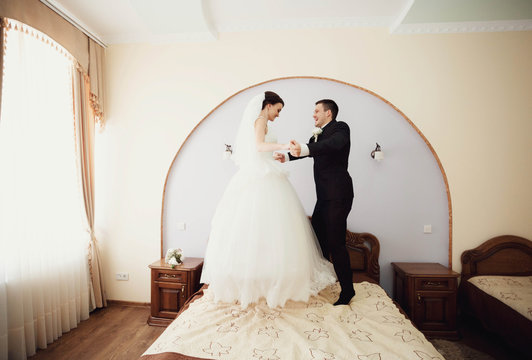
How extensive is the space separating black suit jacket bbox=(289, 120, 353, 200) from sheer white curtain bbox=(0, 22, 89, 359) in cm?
263

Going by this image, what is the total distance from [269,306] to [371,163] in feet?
6.62

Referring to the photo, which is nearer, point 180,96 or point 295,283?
point 295,283

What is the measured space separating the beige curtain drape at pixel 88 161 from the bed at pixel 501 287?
418 centimetres

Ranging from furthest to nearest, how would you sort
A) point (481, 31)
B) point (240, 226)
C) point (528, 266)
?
point (481, 31) → point (528, 266) → point (240, 226)

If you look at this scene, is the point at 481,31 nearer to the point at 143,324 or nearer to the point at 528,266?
the point at 528,266

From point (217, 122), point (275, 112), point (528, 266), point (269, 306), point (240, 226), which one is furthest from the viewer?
point (217, 122)

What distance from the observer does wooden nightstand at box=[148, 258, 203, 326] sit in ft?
9.16

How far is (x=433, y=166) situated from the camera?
3021 millimetres

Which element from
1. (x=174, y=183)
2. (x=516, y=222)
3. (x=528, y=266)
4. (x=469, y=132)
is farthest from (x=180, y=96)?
(x=528, y=266)

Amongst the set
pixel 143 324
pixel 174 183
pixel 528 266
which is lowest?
pixel 143 324

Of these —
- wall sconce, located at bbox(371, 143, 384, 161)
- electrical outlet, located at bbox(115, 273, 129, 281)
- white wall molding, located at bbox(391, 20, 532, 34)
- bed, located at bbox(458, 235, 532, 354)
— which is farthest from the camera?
electrical outlet, located at bbox(115, 273, 129, 281)

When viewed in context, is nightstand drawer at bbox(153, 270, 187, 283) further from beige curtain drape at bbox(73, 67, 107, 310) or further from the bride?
beige curtain drape at bbox(73, 67, 107, 310)

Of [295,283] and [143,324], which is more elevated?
[295,283]

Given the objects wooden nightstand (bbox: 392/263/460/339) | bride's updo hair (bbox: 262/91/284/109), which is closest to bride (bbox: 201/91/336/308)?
bride's updo hair (bbox: 262/91/284/109)
